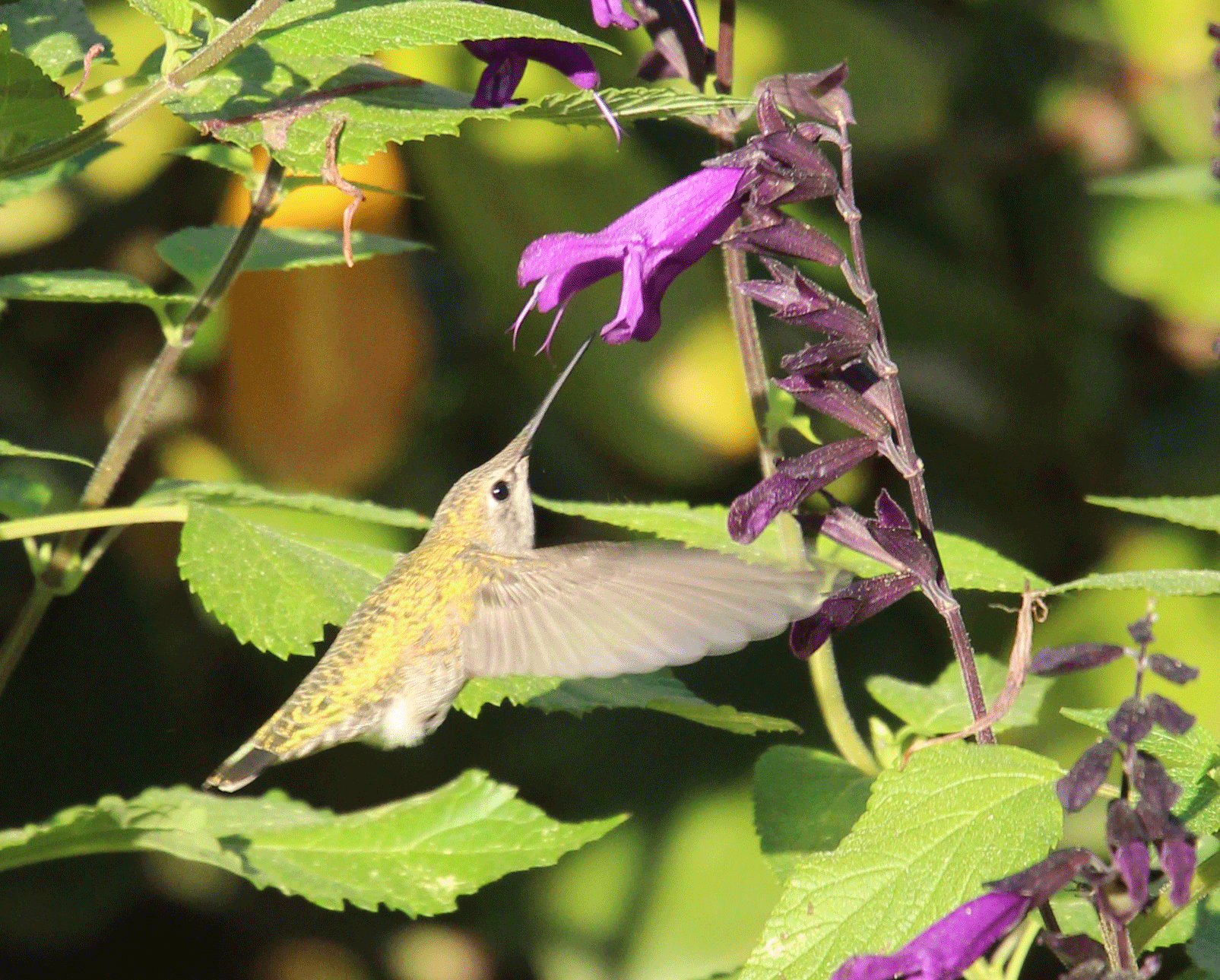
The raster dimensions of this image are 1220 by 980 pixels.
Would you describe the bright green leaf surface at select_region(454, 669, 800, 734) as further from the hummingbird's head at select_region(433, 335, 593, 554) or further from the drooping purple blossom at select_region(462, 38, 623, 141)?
the drooping purple blossom at select_region(462, 38, 623, 141)

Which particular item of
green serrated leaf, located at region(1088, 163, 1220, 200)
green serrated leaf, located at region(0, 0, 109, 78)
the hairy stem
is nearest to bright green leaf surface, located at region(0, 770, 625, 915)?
the hairy stem

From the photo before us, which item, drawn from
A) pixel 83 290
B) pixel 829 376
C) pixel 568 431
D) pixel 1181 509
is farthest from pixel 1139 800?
pixel 568 431

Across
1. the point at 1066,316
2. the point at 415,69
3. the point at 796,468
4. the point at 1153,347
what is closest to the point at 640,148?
the point at 415,69

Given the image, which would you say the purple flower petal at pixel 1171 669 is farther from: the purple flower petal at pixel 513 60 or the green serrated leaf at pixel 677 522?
the purple flower petal at pixel 513 60

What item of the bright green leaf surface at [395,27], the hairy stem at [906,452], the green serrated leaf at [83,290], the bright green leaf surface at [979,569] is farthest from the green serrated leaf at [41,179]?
the bright green leaf surface at [979,569]

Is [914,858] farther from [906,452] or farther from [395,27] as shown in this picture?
[395,27]

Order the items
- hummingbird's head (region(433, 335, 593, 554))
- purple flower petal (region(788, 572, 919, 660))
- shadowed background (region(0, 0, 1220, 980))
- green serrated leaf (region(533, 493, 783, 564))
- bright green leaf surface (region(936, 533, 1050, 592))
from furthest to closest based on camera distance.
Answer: shadowed background (region(0, 0, 1220, 980)) < hummingbird's head (region(433, 335, 593, 554)) < green serrated leaf (region(533, 493, 783, 564)) < bright green leaf surface (region(936, 533, 1050, 592)) < purple flower petal (region(788, 572, 919, 660))
